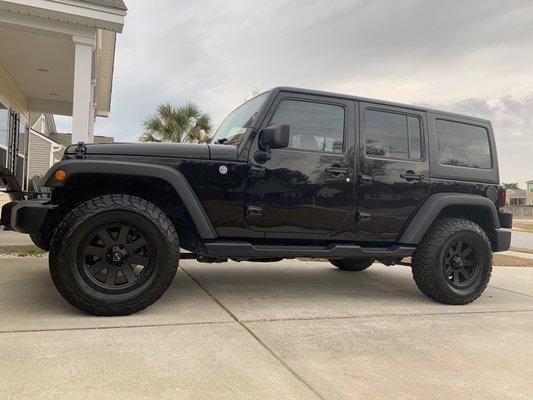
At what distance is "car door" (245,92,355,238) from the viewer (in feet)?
13.7

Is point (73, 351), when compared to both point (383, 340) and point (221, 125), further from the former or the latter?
point (221, 125)

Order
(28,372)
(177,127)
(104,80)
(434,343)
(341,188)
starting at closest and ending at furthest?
(28,372)
(434,343)
(341,188)
(104,80)
(177,127)

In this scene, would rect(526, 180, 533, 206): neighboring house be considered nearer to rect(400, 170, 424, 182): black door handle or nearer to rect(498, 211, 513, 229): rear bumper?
rect(498, 211, 513, 229): rear bumper

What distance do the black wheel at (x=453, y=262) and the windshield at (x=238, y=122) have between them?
214 cm

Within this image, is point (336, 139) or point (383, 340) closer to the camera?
point (383, 340)

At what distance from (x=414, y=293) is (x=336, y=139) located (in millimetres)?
2084

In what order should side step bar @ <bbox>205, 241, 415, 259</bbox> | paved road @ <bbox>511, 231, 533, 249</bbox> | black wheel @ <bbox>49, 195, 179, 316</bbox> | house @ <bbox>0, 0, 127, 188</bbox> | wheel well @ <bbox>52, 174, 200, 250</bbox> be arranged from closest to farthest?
black wheel @ <bbox>49, 195, 179, 316</bbox>, wheel well @ <bbox>52, 174, 200, 250</bbox>, side step bar @ <bbox>205, 241, 415, 259</bbox>, house @ <bbox>0, 0, 127, 188</bbox>, paved road @ <bbox>511, 231, 533, 249</bbox>

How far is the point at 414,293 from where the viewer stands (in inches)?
211

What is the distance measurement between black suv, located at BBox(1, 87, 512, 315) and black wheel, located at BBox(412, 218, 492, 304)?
0.01 metres

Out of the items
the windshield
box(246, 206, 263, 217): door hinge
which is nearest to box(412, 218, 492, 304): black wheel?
box(246, 206, 263, 217): door hinge

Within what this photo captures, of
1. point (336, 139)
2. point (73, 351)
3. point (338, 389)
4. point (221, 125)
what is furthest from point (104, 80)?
point (338, 389)

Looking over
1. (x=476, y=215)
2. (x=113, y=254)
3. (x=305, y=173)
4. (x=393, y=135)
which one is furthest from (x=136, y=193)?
(x=476, y=215)

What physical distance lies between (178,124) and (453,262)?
19.4 m

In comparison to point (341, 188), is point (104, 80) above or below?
above
